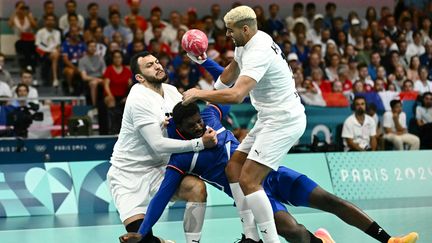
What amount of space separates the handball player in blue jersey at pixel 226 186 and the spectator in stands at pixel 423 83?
931 cm

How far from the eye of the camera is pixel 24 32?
17359 mm

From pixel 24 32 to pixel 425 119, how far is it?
24.8 feet

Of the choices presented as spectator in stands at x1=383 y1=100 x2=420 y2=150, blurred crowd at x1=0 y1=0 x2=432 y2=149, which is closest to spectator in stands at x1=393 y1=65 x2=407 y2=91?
blurred crowd at x1=0 y1=0 x2=432 y2=149

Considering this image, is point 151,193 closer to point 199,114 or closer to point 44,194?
point 199,114

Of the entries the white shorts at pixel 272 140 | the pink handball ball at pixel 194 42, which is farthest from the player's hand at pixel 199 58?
the white shorts at pixel 272 140

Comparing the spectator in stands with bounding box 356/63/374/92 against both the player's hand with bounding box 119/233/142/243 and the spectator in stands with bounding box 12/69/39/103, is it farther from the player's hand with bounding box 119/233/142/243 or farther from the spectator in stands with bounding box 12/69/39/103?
the player's hand with bounding box 119/233/142/243

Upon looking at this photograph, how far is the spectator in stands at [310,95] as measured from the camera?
1521 centimetres

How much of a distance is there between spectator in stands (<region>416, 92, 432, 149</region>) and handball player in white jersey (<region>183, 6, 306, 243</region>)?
8424 millimetres

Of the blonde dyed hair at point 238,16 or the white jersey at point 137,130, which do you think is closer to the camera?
the blonde dyed hair at point 238,16

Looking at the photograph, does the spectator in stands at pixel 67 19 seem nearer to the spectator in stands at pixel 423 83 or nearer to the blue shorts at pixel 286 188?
the spectator in stands at pixel 423 83

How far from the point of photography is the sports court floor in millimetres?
9898

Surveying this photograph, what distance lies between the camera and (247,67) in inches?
289

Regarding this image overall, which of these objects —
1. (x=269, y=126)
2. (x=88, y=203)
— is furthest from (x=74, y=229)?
(x=269, y=126)

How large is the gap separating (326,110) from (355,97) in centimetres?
61
